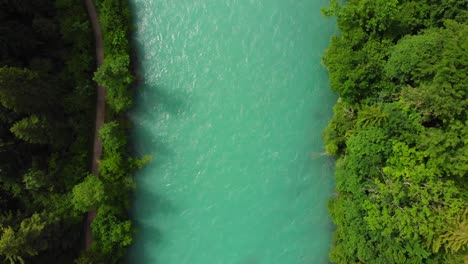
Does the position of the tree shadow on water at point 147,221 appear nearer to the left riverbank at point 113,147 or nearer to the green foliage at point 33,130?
the left riverbank at point 113,147

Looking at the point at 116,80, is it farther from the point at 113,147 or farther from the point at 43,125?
the point at 43,125

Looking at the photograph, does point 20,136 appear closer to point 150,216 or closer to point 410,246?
point 150,216

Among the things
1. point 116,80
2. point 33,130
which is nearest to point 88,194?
point 33,130

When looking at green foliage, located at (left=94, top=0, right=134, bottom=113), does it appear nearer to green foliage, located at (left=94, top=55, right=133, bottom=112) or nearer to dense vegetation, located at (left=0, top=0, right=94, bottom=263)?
green foliage, located at (left=94, top=55, right=133, bottom=112)

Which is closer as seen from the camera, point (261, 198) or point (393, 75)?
point (393, 75)

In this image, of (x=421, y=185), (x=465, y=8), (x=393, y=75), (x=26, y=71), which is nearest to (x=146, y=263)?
(x=26, y=71)

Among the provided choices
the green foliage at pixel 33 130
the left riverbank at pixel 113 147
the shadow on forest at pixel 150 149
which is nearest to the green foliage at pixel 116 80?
the left riverbank at pixel 113 147
